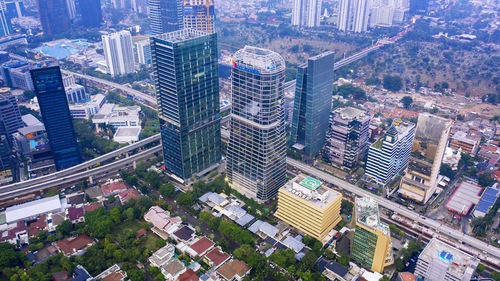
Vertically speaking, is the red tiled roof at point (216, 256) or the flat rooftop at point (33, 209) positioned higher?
the flat rooftop at point (33, 209)

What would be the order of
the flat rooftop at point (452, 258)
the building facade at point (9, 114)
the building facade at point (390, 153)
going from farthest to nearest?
the building facade at point (9, 114) < the building facade at point (390, 153) < the flat rooftop at point (452, 258)

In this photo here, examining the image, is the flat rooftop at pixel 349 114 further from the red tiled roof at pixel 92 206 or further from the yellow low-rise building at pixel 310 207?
the red tiled roof at pixel 92 206

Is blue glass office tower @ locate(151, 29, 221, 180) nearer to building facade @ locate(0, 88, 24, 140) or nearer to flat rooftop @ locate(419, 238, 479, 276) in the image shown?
building facade @ locate(0, 88, 24, 140)

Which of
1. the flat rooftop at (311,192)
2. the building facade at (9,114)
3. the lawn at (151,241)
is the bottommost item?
the lawn at (151,241)

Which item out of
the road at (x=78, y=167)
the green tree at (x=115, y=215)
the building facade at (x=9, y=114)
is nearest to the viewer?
the green tree at (x=115, y=215)

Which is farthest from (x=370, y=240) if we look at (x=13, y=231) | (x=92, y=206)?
(x=13, y=231)

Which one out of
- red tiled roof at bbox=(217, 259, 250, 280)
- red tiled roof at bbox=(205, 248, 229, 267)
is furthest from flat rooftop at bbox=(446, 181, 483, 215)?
red tiled roof at bbox=(205, 248, 229, 267)

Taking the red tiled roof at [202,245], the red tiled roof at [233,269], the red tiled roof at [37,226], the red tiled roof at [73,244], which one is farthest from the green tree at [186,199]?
the red tiled roof at [37,226]
